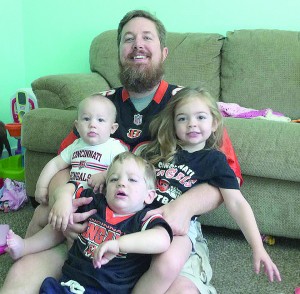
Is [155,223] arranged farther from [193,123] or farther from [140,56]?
[140,56]

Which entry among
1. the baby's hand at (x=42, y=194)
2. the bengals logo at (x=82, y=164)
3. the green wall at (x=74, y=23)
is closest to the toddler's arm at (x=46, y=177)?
the baby's hand at (x=42, y=194)

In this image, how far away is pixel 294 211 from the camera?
64.4 inches

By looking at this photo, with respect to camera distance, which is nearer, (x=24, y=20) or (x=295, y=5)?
(x=295, y=5)

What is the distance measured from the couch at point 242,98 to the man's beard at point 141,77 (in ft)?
1.21

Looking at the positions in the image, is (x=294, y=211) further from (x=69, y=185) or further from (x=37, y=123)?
(x=37, y=123)

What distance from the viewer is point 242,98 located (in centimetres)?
237

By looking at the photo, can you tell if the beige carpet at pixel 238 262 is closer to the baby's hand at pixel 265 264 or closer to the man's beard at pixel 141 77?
the baby's hand at pixel 265 264

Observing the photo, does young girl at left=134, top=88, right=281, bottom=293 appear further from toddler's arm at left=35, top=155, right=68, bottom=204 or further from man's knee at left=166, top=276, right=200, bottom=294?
toddler's arm at left=35, top=155, right=68, bottom=204

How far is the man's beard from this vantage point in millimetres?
1488

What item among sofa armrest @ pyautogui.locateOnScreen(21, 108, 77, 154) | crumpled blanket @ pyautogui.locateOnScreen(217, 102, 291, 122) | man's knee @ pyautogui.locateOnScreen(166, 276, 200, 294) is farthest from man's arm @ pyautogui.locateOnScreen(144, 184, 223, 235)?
crumpled blanket @ pyautogui.locateOnScreen(217, 102, 291, 122)

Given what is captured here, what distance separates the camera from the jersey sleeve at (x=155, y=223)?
1.08 meters

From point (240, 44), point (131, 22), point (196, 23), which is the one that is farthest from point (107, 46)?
point (131, 22)

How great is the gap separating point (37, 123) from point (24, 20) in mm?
1516

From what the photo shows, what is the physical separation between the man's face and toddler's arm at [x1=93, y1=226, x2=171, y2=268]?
63cm
